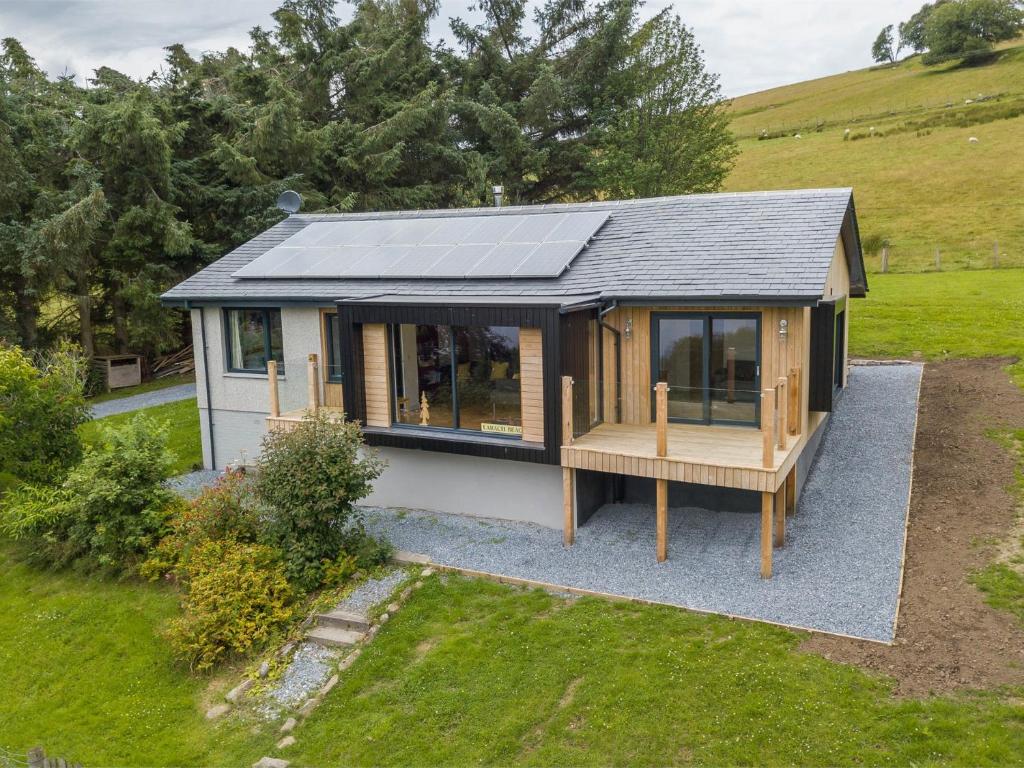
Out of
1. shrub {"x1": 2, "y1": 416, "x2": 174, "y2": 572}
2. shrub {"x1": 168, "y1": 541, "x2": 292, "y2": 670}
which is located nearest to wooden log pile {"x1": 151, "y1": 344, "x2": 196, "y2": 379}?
shrub {"x1": 2, "y1": 416, "x2": 174, "y2": 572}

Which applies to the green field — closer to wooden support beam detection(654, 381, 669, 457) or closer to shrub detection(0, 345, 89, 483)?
wooden support beam detection(654, 381, 669, 457)

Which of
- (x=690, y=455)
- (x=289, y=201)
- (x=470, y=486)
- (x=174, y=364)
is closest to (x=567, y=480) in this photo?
(x=690, y=455)

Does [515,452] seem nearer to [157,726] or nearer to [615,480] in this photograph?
[615,480]

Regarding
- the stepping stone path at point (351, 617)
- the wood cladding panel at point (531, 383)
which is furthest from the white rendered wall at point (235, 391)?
the stepping stone path at point (351, 617)

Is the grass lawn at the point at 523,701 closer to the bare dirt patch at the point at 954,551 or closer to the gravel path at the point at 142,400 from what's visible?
the bare dirt patch at the point at 954,551

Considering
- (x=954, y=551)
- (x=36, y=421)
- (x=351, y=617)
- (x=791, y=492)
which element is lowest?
(x=351, y=617)

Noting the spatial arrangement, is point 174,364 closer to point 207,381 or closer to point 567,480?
point 207,381

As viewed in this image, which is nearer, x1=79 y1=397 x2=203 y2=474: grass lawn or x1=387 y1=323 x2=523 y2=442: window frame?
x1=387 y1=323 x2=523 y2=442: window frame
